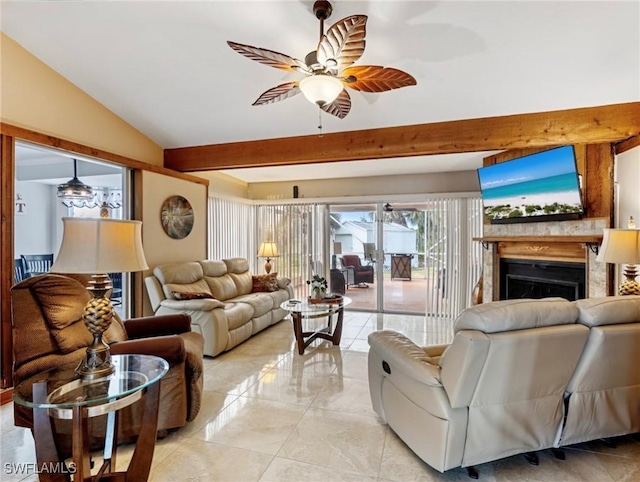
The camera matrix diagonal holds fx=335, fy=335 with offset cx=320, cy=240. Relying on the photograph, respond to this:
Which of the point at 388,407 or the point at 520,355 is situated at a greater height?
the point at 520,355

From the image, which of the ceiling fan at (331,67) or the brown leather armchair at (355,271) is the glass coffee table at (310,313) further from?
the ceiling fan at (331,67)

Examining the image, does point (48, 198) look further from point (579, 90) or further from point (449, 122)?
point (579, 90)

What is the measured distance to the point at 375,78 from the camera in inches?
89.0

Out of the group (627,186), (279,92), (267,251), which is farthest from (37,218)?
(627,186)

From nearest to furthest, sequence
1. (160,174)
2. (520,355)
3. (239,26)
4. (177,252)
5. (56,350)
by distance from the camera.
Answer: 1. (520,355)
2. (56,350)
3. (239,26)
4. (160,174)
5. (177,252)

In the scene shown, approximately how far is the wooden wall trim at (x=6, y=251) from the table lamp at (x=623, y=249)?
198 inches

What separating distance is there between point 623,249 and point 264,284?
14.1 feet

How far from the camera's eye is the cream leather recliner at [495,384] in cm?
163

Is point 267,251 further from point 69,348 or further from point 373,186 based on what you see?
point 69,348

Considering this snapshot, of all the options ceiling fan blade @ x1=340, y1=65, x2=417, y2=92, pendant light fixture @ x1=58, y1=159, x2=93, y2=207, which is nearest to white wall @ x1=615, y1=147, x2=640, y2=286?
ceiling fan blade @ x1=340, y1=65, x2=417, y2=92

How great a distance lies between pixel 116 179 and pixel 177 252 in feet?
4.80

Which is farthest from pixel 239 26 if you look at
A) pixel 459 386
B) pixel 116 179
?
pixel 116 179

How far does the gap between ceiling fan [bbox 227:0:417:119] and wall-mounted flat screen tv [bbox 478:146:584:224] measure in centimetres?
244

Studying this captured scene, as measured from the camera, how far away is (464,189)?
5.62 meters
